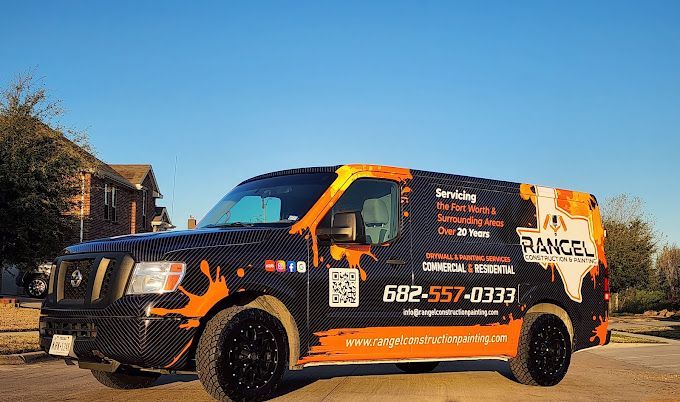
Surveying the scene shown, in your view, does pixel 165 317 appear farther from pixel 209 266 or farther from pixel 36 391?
pixel 36 391

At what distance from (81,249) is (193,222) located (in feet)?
6.64

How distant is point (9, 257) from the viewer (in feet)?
70.6

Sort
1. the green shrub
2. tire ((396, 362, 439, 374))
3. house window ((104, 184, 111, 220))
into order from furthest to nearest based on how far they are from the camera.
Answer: the green shrub < house window ((104, 184, 111, 220)) < tire ((396, 362, 439, 374))

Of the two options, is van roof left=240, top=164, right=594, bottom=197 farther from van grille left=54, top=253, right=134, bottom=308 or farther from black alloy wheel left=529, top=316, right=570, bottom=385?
van grille left=54, top=253, right=134, bottom=308

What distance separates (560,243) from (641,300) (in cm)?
3658

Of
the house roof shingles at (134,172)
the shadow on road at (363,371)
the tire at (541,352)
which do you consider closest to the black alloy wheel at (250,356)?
the shadow on road at (363,371)

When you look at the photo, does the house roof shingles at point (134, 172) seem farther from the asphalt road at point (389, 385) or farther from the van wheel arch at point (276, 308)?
the van wheel arch at point (276, 308)

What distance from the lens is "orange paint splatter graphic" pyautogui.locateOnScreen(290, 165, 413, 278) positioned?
24.2 feet

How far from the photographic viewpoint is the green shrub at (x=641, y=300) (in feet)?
134

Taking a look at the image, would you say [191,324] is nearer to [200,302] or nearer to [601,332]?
[200,302]

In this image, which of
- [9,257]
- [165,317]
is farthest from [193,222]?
[9,257]

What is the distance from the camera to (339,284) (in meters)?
7.53

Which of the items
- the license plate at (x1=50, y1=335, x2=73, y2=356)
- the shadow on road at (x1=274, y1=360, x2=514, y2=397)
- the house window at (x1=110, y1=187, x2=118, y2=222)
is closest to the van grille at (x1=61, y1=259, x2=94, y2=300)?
the license plate at (x1=50, y1=335, x2=73, y2=356)

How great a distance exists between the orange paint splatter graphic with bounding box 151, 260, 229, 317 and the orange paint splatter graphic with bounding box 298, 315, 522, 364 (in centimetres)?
111
